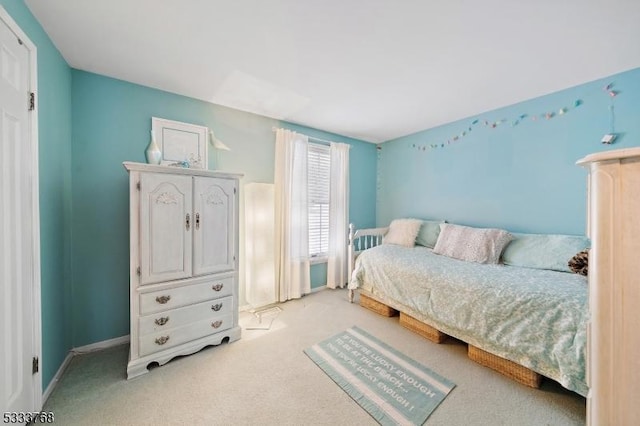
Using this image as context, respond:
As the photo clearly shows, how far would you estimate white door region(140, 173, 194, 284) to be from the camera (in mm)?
1740

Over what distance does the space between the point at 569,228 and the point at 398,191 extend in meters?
1.99

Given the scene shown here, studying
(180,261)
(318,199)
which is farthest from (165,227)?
(318,199)

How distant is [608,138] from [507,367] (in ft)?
6.96

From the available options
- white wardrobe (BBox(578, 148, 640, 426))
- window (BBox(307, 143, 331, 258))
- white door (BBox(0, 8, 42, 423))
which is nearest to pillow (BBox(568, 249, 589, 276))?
white wardrobe (BBox(578, 148, 640, 426))

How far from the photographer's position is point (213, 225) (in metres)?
2.06

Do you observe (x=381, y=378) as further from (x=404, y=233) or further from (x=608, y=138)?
(x=608, y=138)

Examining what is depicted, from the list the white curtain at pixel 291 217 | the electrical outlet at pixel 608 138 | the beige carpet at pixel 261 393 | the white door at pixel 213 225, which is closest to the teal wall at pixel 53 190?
the beige carpet at pixel 261 393

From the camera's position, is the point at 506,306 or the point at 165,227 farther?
the point at 165,227

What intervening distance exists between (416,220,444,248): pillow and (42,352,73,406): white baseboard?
3614mm

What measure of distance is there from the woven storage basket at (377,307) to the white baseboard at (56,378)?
270 centimetres

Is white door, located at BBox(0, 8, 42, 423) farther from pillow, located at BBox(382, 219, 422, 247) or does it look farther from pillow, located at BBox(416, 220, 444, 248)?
pillow, located at BBox(416, 220, 444, 248)

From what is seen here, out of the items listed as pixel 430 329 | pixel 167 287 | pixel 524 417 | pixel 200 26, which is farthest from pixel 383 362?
pixel 200 26

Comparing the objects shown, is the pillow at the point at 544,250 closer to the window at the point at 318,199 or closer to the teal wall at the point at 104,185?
the window at the point at 318,199

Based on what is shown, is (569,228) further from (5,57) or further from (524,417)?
(5,57)
